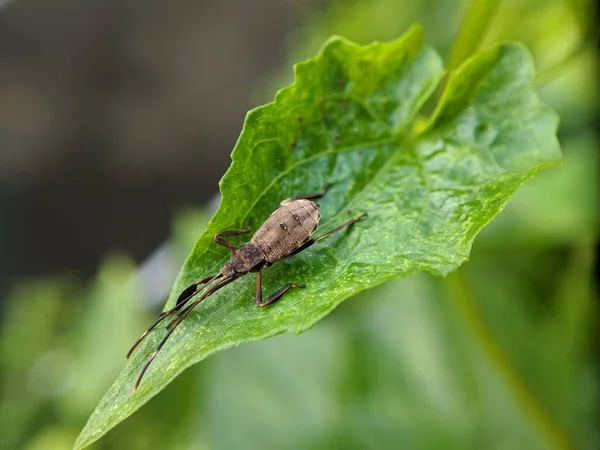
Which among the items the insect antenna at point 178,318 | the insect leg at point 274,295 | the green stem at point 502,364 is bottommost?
the green stem at point 502,364

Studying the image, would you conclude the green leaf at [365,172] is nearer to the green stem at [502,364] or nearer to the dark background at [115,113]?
the green stem at [502,364]

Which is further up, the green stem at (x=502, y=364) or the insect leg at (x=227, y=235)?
the insect leg at (x=227, y=235)

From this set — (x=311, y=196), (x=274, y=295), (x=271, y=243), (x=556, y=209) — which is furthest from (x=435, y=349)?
(x=274, y=295)

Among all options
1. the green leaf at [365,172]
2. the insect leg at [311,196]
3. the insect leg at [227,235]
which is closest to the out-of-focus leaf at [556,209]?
the green leaf at [365,172]

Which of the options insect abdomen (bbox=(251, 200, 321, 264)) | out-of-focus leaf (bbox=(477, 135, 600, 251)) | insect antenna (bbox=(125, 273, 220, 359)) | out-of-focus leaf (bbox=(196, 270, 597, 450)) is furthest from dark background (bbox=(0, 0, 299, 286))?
insect antenna (bbox=(125, 273, 220, 359))

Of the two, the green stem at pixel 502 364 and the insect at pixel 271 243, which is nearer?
the insect at pixel 271 243

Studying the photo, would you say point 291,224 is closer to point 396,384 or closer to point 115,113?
point 396,384

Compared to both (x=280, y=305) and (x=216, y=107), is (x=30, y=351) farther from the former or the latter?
(x=280, y=305)
